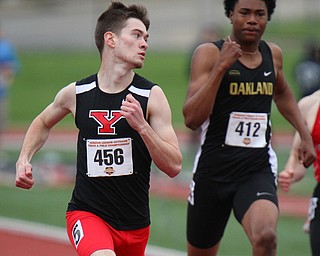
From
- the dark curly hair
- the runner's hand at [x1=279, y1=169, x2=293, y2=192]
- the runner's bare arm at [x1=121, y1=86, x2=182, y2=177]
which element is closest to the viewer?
the runner's bare arm at [x1=121, y1=86, x2=182, y2=177]

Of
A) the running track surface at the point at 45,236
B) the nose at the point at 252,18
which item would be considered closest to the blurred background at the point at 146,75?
the running track surface at the point at 45,236

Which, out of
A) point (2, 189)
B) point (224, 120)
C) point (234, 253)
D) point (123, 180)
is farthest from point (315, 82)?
point (123, 180)

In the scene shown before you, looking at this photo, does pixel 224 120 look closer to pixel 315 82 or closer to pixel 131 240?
pixel 131 240

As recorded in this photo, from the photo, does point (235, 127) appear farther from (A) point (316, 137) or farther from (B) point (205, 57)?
(A) point (316, 137)

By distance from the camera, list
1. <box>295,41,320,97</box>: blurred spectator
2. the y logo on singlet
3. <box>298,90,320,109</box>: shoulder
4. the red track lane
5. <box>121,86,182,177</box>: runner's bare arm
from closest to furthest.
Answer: <box>121,86,182,177</box>: runner's bare arm, the y logo on singlet, <box>298,90,320,109</box>: shoulder, the red track lane, <box>295,41,320,97</box>: blurred spectator

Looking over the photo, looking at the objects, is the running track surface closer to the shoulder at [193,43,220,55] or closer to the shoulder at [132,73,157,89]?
the shoulder at [193,43,220,55]

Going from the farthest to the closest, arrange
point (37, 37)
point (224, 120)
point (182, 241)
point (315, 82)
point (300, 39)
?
point (37, 37), point (300, 39), point (315, 82), point (182, 241), point (224, 120)

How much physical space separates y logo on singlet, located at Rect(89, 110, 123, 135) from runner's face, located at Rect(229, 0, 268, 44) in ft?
4.90

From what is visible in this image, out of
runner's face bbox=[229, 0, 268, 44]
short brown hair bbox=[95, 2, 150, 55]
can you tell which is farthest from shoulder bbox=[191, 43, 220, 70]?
short brown hair bbox=[95, 2, 150, 55]

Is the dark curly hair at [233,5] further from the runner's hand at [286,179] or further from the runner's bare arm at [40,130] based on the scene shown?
the runner's bare arm at [40,130]

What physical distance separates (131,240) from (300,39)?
40.2 m

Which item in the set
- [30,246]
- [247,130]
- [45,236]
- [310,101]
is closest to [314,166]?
[310,101]

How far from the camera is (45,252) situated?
1037 centimetres

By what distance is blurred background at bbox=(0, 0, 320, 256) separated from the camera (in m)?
12.7
